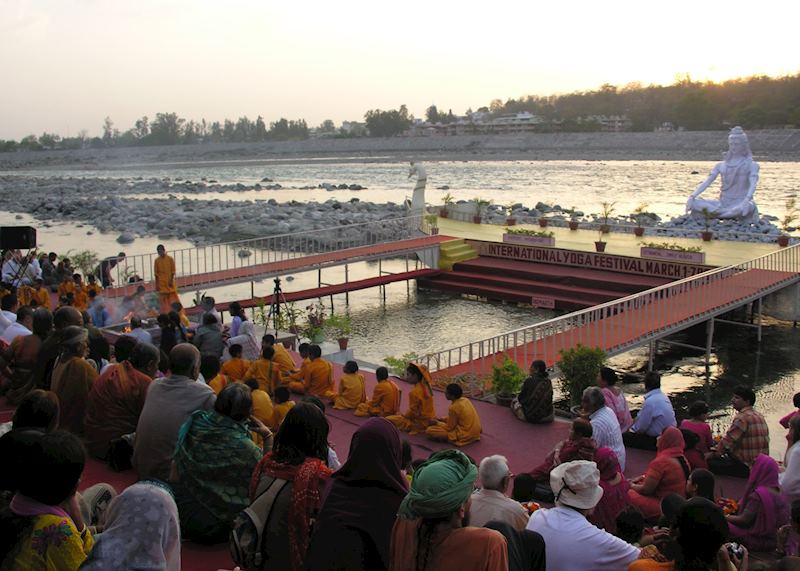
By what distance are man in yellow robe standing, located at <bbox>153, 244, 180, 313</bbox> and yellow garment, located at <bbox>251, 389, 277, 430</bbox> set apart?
7.12 meters

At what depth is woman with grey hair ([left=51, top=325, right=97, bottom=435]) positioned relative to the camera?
5980mm

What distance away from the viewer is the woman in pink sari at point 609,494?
5.17 meters

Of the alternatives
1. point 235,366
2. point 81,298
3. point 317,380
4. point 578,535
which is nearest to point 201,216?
point 81,298

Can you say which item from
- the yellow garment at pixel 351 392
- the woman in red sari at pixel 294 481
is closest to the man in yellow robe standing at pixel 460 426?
the yellow garment at pixel 351 392

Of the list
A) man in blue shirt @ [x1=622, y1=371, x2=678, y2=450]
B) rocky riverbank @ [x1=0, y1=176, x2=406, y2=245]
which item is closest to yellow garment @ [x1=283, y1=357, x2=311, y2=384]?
man in blue shirt @ [x1=622, y1=371, x2=678, y2=450]

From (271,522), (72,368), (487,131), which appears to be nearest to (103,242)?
(72,368)

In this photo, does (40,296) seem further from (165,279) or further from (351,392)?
(351,392)

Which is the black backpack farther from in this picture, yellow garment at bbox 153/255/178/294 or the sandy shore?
the sandy shore

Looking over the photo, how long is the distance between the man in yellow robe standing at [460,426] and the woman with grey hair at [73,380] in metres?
3.56

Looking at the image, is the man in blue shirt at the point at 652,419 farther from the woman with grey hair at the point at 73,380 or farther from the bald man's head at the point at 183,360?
the woman with grey hair at the point at 73,380

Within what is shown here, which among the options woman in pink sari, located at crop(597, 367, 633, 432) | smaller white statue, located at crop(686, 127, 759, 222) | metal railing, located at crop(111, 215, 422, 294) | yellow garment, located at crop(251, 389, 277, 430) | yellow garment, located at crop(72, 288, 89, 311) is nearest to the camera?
yellow garment, located at crop(251, 389, 277, 430)

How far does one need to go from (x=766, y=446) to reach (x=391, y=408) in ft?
12.7

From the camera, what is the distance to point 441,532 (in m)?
2.92

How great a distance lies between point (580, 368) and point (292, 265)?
9.41 metres
